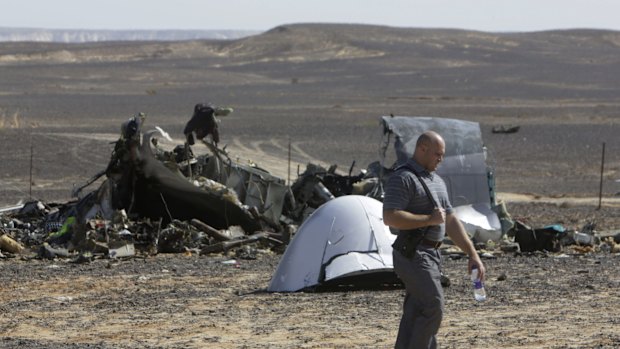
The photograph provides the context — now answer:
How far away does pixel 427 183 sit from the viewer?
9.02m

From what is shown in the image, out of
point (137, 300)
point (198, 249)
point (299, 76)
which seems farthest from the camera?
point (299, 76)

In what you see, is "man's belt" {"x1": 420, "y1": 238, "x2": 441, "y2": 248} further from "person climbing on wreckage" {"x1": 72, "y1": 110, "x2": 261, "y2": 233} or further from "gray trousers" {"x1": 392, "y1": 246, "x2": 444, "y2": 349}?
"person climbing on wreckage" {"x1": 72, "y1": 110, "x2": 261, "y2": 233}

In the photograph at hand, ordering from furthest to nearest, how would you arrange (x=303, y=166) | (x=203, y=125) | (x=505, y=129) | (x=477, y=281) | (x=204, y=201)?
(x=505, y=129), (x=303, y=166), (x=203, y=125), (x=204, y=201), (x=477, y=281)

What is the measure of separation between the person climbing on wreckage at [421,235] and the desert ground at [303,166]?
6.25 ft

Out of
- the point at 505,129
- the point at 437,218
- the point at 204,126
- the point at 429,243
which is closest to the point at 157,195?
the point at 204,126

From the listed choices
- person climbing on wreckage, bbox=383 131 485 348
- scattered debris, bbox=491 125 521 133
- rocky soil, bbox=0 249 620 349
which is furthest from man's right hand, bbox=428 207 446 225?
scattered debris, bbox=491 125 521 133

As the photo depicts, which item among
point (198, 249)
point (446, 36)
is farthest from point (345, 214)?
point (446, 36)

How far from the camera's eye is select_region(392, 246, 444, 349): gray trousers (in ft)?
29.6

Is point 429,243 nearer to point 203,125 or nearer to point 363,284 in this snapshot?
point 363,284

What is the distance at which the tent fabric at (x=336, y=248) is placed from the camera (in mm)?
14555

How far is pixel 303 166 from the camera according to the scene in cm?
3522

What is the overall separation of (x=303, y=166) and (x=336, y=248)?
20.6 metres

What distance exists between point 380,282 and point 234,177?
6.96m

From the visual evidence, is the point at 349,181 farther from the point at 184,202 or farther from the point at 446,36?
the point at 446,36
